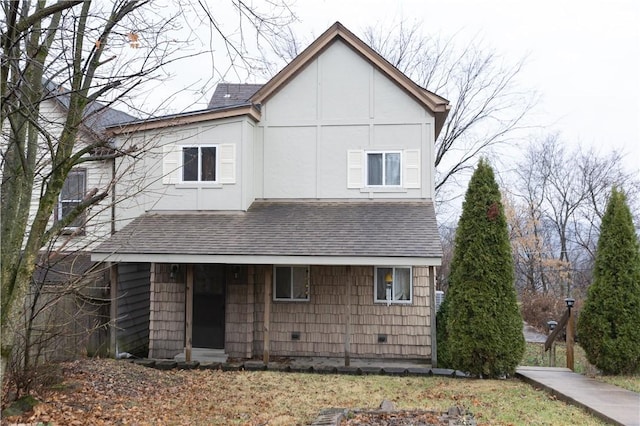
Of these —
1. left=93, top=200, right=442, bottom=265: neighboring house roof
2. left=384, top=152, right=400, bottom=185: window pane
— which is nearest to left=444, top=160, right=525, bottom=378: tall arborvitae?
left=93, top=200, right=442, bottom=265: neighboring house roof

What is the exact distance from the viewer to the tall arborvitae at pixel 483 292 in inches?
384

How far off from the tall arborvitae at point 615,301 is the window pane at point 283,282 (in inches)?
246

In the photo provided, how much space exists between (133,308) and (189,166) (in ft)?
12.7

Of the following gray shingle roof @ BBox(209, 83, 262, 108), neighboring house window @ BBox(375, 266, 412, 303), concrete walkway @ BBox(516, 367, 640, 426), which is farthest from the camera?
gray shingle roof @ BBox(209, 83, 262, 108)

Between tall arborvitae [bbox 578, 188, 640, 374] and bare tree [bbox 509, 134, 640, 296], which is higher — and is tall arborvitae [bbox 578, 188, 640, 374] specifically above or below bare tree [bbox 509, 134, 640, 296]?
below

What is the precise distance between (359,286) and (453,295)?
2342 mm

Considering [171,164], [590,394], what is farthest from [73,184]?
[590,394]

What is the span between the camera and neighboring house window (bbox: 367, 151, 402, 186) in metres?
12.4

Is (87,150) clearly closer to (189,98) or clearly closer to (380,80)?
(189,98)

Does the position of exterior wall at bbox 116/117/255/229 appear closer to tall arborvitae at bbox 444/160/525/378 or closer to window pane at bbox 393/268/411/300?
window pane at bbox 393/268/411/300

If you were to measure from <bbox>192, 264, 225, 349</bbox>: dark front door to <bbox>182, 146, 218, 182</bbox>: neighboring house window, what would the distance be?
2107mm

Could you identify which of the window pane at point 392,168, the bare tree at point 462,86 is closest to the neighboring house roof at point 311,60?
the window pane at point 392,168

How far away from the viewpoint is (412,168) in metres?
12.3

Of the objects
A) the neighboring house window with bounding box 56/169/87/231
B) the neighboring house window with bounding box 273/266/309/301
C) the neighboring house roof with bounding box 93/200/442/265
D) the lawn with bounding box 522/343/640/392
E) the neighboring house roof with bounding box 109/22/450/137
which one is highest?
the neighboring house roof with bounding box 109/22/450/137
